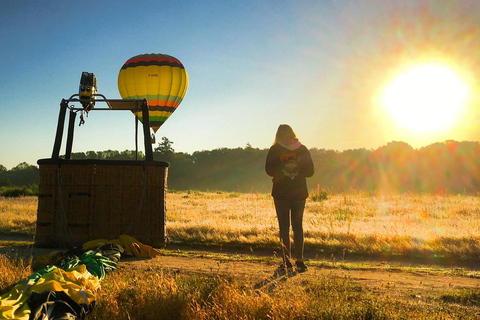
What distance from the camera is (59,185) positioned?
757cm

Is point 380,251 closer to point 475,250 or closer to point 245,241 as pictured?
point 475,250

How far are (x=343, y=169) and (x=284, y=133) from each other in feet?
220

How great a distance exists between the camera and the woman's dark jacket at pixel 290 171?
634cm

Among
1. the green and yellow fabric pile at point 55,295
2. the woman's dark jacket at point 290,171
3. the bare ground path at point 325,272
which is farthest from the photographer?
the woman's dark jacket at point 290,171

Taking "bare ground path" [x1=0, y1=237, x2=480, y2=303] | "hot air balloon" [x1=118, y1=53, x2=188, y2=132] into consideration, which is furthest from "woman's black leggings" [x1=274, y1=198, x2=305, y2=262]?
"hot air balloon" [x1=118, y1=53, x2=188, y2=132]

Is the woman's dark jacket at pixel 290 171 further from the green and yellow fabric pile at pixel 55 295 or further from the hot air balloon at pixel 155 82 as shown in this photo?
the hot air balloon at pixel 155 82

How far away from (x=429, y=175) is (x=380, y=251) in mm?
53244

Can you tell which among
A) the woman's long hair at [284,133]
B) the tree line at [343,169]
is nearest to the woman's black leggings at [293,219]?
the woman's long hair at [284,133]

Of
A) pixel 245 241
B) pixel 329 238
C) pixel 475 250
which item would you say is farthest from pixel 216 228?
pixel 475 250

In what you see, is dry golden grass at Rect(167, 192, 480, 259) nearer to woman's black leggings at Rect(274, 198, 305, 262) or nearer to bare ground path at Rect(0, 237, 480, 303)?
bare ground path at Rect(0, 237, 480, 303)

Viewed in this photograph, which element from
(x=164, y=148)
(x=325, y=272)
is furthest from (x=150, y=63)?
(x=164, y=148)

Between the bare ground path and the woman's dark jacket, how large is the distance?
49.8 inches

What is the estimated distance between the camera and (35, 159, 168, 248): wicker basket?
761cm

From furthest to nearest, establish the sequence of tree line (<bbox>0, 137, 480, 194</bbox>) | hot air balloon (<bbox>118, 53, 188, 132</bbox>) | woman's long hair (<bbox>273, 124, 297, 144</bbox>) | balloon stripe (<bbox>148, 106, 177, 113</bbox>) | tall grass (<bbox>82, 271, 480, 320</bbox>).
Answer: tree line (<bbox>0, 137, 480, 194</bbox>), balloon stripe (<bbox>148, 106, 177, 113</bbox>), hot air balloon (<bbox>118, 53, 188, 132</bbox>), woman's long hair (<bbox>273, 124, 297, 144</bbox>), tall grass (<bbox>82, 271, 480, 320</bbox>)
